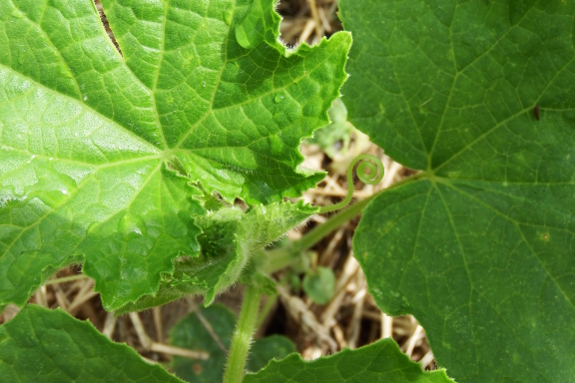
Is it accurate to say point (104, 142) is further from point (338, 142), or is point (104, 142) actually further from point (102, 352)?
point (338, 142)

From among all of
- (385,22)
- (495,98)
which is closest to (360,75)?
(385,22)

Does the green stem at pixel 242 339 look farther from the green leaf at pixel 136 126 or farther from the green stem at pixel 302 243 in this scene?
the green leaf at pixel 136 126

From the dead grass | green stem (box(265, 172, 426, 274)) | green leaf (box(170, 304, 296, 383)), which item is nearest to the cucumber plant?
green stem (box(265, 172, 426, 274))

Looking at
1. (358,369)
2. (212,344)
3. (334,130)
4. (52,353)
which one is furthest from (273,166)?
(212,344)

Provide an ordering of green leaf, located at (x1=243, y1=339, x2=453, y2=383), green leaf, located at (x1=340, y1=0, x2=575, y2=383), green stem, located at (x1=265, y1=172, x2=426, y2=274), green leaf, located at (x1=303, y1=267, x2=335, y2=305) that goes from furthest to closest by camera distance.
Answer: green leaf, located at (x1=303, y1=267, x2=335, y2=305)
green stem, located at (x1=265, y1=172, x2=426, y2=274)
green leaf, located at (x1=340, y1=0, x2=575, y2=383)
green leaf, located at (x1=243, y1=339, x2=453, y2=383)

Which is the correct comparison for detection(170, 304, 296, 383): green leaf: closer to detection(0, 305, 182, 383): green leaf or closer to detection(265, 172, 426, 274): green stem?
detection(265, 172, 426, 274): green stem

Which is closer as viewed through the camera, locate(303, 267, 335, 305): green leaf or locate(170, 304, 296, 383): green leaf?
locate(170, 304, 296, 383): green leaf

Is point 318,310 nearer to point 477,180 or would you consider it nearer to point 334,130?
point 334,130

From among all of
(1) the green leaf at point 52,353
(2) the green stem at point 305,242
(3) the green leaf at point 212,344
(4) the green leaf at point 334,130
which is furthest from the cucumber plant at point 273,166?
(4) the green leaf at point 334,130
